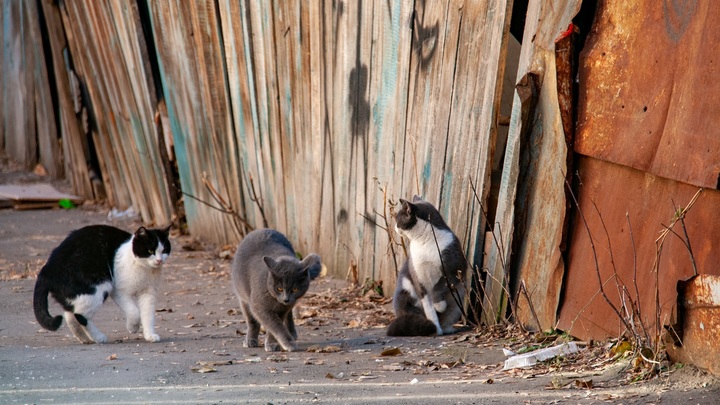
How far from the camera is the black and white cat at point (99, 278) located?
6.21 metres

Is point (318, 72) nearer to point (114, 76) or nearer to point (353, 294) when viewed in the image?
point (353, 294)

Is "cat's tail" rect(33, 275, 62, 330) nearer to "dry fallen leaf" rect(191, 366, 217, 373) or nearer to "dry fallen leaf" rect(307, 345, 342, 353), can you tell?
"dry fallen leaf" rect(191, 366, 217, 373)

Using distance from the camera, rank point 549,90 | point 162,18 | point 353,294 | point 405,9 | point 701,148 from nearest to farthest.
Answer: point 701,148
point 549,90
point 405,9
point 353,294
point 162,18

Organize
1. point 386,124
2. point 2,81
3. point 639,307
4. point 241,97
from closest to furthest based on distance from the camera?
point 639,307, point 386,124, point 241,97, point 2,81

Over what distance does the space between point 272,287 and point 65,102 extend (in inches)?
345

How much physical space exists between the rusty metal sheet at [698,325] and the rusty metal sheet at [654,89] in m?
0.48

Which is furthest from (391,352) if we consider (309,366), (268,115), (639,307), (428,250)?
(268,115)

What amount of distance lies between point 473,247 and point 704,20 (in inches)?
96.3

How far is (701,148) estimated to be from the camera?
4.25 m

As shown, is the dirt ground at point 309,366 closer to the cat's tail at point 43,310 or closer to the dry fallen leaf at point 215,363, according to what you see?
the dry fallen leaf at point 215,363

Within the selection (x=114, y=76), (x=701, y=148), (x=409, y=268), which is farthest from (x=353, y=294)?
(x=114, y=76)

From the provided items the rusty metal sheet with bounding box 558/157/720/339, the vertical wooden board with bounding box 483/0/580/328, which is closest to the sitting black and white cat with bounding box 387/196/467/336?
the vertical wooden board with bounding box 483/0/580/328

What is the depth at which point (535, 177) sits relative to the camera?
5641 mm

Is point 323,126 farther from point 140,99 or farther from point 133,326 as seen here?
point 140,99
